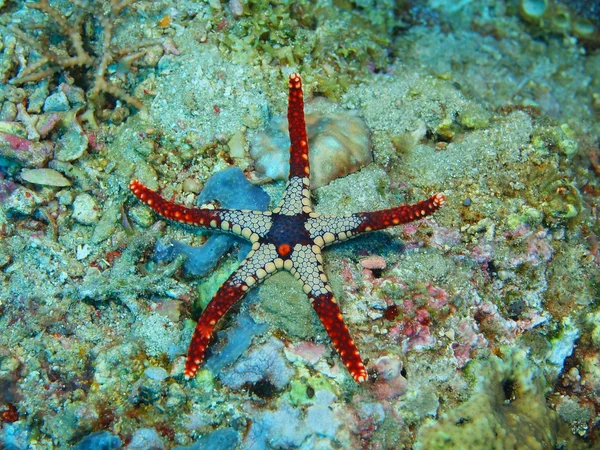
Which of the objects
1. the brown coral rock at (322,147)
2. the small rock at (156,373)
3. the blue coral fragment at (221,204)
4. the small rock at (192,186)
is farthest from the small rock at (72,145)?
the small rock at (156,373)

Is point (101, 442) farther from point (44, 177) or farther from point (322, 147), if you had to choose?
point (322, 147)

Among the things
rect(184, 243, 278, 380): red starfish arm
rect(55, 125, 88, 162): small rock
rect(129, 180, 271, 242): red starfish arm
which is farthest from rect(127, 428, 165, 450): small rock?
rect(55, 125, 88, 162): small rock

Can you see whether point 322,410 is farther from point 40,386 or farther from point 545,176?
point 545,176

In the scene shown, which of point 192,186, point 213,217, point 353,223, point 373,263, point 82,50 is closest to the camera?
point 353,223

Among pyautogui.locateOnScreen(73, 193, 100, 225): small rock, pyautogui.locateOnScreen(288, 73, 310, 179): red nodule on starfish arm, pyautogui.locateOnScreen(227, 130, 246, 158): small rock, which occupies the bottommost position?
pyautogui.locateOnScreen(73, 193, 100, 225): small rock

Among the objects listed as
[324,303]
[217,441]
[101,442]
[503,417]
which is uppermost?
[324,303]

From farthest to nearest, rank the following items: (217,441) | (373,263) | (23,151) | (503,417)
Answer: (23,151)
(373,263)
(503,417)
(217,441)

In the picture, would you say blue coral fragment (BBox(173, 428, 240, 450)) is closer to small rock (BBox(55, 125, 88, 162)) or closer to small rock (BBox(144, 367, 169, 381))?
small rock (BBox(144, 367, 169, 381))

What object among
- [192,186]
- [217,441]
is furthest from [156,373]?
[192,186]
